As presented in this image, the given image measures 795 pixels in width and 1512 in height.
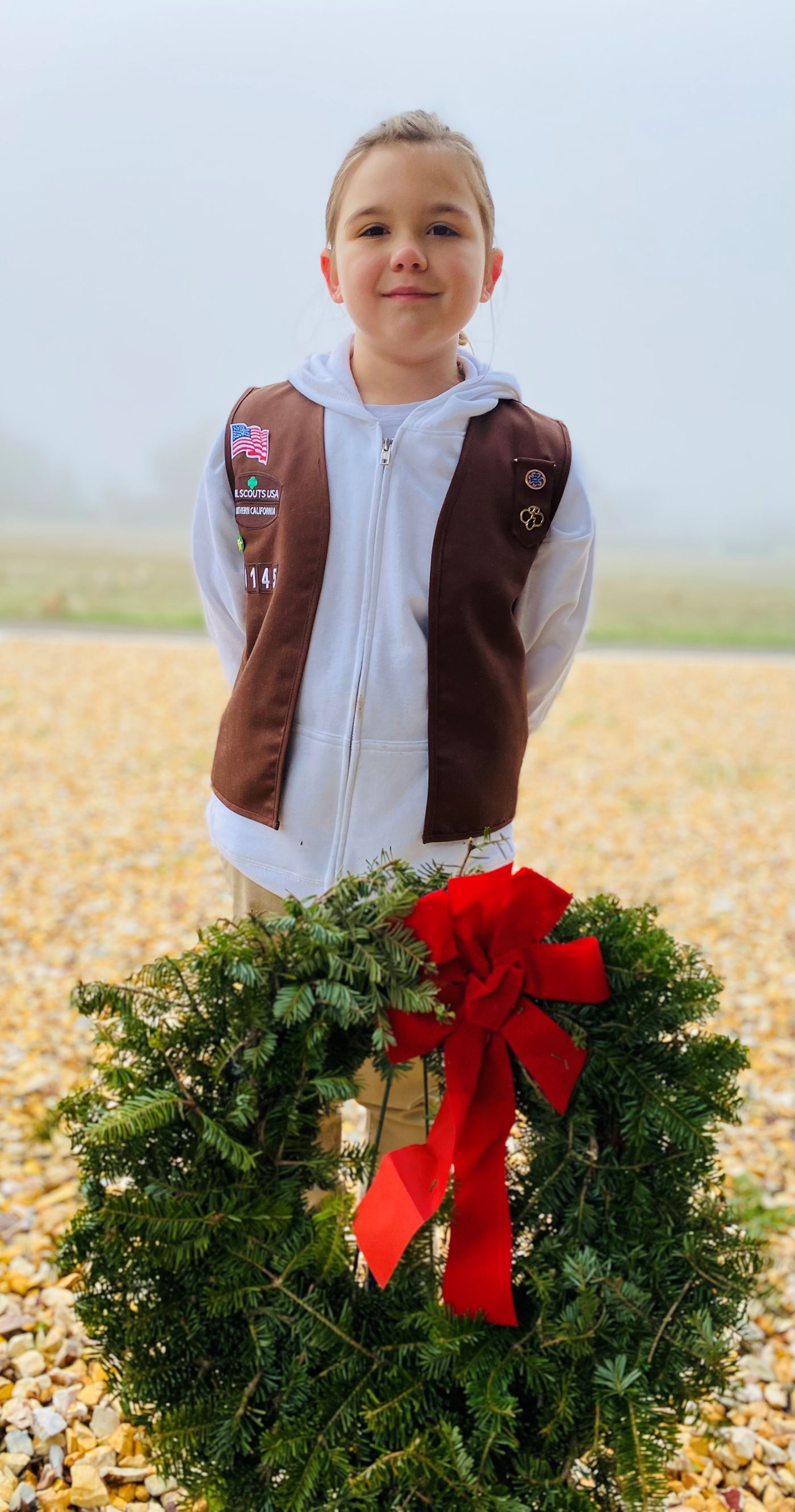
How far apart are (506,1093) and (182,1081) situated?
1.31ft

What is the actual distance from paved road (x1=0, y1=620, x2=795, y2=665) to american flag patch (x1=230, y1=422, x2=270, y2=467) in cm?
730

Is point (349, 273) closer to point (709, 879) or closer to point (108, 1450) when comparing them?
point (108, 1450)

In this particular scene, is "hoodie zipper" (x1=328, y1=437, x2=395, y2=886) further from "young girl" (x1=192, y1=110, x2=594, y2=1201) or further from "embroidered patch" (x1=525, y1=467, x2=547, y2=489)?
"embroidered patch" (x1=525, y1=467, x2=547, y2=489)

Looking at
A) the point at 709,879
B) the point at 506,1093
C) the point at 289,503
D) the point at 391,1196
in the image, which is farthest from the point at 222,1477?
the point at 709,879

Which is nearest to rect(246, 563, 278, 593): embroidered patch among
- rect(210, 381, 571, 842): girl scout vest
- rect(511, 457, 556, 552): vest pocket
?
rect(210, 381, 571, 842): girl scout vest

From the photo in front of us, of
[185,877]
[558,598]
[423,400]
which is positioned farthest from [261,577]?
[185,877]

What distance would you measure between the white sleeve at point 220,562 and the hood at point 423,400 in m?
0.17

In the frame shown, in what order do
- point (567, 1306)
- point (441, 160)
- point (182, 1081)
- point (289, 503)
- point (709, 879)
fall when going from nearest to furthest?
point (567, 1306), point (182, 1081), point (441, 160), point (289, 503), point (709, 879)

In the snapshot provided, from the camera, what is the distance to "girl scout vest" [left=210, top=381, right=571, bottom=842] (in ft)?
5.34

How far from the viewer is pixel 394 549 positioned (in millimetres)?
1634

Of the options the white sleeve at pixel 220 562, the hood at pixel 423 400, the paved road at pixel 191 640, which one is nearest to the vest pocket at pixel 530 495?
the hood at pixel 423 400

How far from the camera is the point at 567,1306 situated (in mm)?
1320

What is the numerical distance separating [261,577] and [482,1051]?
78cm

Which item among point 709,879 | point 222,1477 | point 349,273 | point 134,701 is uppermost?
point 134,701
